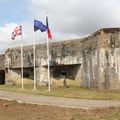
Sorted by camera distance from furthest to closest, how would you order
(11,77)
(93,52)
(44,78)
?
(11,77)
(44,78)
(93,52)

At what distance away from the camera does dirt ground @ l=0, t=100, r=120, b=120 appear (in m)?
14.7

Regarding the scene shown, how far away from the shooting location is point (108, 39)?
28.4 metres

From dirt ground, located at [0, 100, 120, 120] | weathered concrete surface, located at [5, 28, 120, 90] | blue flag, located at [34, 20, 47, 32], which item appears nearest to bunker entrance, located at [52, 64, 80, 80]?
weathered concrete surface, located at [5, 28, 120, 90]

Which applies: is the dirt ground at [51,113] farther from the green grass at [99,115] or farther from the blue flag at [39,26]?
the blue flag at [39,26]

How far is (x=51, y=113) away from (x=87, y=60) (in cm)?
1507

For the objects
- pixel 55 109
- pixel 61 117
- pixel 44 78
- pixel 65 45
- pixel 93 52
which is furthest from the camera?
pixel 44 78

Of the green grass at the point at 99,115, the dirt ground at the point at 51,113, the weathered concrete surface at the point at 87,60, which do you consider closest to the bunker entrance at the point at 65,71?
the weathered concrete surface at the point at 87,60

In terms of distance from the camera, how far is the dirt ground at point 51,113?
14.7 m

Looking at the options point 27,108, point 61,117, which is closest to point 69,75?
point 27,108

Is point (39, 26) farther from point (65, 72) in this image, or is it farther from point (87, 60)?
point (65, 72)

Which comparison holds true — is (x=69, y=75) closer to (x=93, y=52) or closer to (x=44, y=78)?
(x=44, y=78)

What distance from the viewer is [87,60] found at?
30.9 m

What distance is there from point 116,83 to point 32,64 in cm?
1266

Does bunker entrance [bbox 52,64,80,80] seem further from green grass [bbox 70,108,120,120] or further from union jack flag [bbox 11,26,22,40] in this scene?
green grass [bbox 70,108,120,120]
